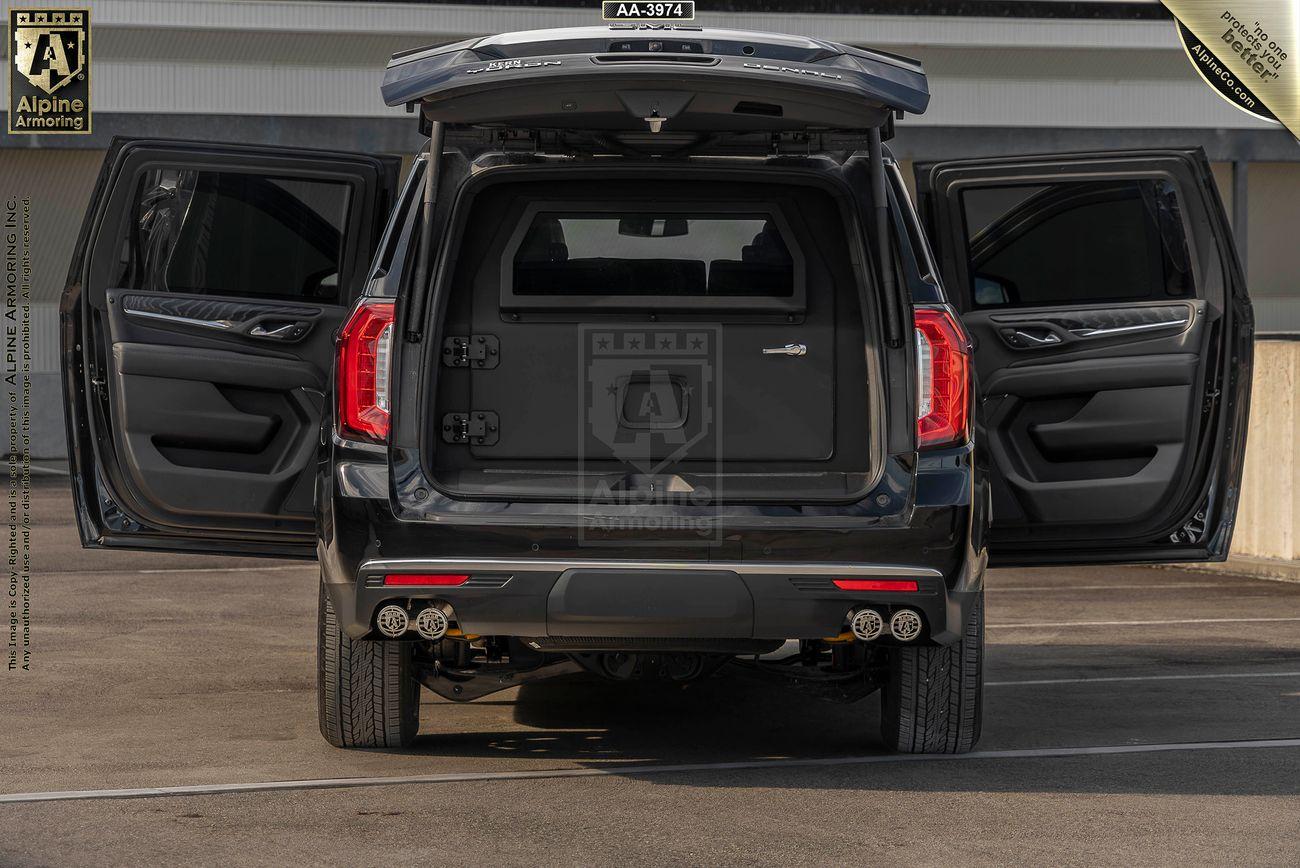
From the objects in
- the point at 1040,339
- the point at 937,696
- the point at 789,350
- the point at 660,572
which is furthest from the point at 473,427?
the point at 1040,339

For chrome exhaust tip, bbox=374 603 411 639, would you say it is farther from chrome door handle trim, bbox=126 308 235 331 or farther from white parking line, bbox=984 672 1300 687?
white parking line, bbox=984 672 1300 687

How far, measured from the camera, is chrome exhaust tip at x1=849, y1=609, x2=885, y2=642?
5477 mm

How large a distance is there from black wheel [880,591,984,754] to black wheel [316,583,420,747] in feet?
5.27

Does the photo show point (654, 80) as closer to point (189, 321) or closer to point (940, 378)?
point (940, 378)

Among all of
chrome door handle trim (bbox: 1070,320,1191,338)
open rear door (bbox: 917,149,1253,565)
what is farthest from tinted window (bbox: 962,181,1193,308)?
chrome door handle trim (bbox: 1070,320,1191,338)

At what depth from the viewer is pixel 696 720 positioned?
705 cm

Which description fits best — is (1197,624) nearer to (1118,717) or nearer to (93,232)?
(1118,717)

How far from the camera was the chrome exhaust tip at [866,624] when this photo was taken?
5477 mm

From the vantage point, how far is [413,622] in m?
5.50

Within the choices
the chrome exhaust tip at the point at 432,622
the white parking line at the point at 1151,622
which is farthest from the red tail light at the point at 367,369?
the white parking line at the point at 1151,622

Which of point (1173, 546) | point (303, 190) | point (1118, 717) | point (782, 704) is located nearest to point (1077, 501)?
point (1173, 546)

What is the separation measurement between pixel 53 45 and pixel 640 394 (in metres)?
22.4

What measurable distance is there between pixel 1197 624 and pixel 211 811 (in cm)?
613

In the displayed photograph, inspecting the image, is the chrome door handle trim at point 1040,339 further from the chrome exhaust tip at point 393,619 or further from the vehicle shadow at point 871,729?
the chrome exhaust tip at point 393,619
